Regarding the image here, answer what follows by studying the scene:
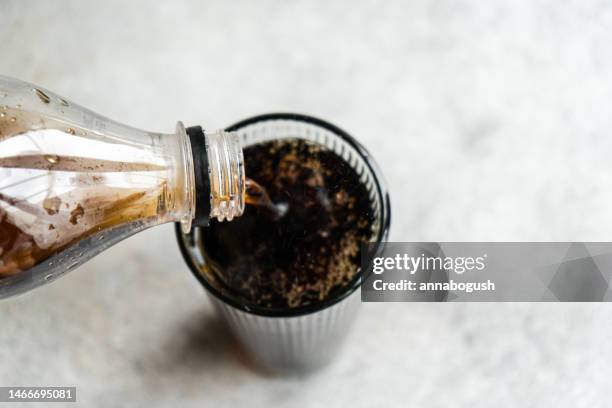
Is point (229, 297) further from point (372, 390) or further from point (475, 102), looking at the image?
point (475, 102)

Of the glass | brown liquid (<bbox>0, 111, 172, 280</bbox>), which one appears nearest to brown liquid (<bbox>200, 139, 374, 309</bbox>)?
the glass

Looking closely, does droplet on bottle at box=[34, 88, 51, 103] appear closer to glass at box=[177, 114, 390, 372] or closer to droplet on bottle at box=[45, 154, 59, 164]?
droplet on bottle at box=[45, 154, 59, 164]

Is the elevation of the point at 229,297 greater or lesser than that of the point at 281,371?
greater

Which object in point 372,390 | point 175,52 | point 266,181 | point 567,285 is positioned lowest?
point 372,390

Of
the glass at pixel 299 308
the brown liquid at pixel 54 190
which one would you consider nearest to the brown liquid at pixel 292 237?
the glass at pixel 299 308

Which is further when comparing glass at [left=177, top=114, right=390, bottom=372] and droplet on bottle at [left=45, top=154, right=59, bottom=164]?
glass at [left=177, top=114, right=390, bottom=372]

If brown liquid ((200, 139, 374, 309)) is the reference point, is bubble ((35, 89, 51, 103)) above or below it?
→ above

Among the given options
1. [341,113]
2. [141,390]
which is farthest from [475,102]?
[141,390]
